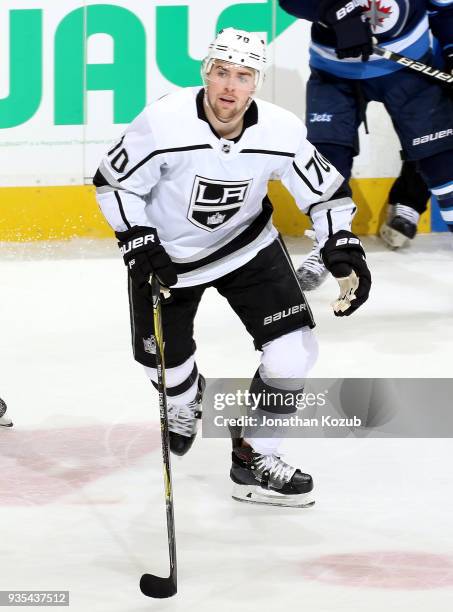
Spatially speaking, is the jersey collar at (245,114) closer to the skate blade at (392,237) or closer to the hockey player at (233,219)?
the hockey player at (233,219)

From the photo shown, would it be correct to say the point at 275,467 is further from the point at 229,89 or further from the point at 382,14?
the point at 382,14

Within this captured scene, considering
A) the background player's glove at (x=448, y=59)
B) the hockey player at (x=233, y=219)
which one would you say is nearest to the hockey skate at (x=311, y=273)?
the background player's glove at (x=448, y=59)

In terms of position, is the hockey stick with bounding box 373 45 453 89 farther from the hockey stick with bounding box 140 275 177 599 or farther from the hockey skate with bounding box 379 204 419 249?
the hockey stick with bounding box 140 275 177 599

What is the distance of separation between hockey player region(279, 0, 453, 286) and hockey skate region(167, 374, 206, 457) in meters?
1.81

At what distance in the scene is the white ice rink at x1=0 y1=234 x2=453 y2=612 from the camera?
248 centimetres

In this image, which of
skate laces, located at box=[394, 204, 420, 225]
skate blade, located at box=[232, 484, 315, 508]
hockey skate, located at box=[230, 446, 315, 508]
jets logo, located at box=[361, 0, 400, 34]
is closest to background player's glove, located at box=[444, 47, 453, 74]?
jets logo, located at box=[361, 0, 400, 34]

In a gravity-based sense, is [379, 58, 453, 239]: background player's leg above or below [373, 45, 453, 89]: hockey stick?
below

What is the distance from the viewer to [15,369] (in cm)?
398

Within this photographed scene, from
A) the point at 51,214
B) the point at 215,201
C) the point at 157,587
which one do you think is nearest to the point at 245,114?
the point at 215,201

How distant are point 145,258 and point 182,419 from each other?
649 mm

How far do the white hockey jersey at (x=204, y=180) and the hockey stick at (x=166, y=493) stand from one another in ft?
0.63

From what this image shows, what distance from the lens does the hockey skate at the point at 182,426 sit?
328 cm

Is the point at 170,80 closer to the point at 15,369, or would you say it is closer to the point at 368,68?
the point at 368,68

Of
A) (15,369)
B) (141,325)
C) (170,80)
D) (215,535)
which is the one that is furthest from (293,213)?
(215,535)
